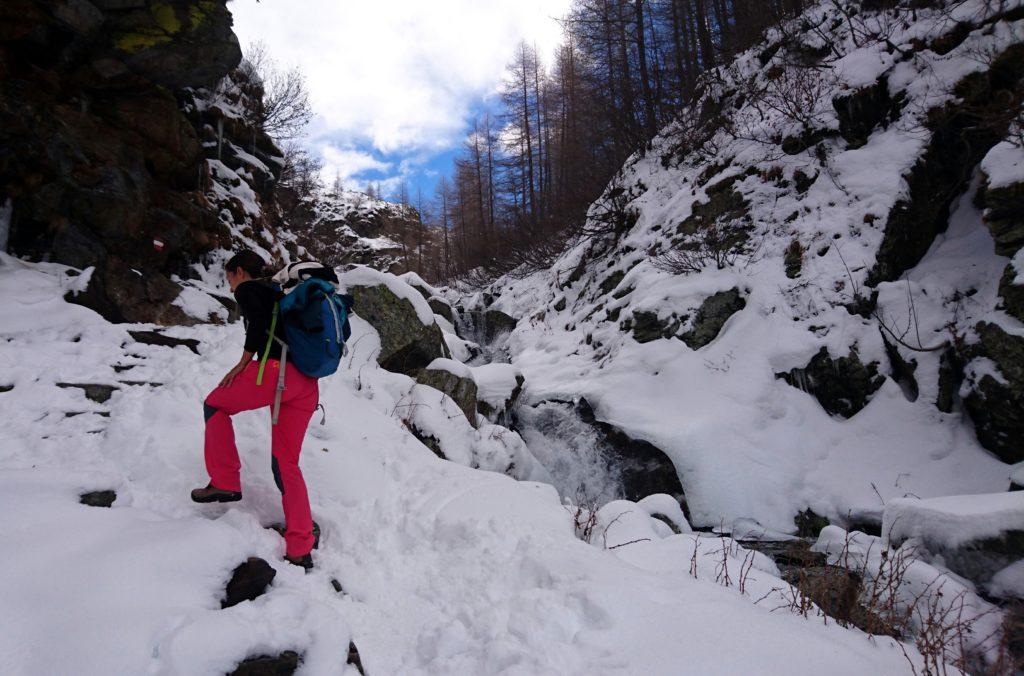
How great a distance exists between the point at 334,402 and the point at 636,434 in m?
3.90

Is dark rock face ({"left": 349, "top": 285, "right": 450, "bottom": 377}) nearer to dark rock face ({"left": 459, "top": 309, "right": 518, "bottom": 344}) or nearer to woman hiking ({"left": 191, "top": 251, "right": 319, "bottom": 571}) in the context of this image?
woman hiking ({"left": 191, "top": 251, "right": 319, "bottom": 571})

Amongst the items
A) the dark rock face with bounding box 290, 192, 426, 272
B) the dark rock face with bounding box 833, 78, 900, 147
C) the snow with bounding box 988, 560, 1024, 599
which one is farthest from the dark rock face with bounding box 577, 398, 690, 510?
the dark rock face with bounding box 290, 192, 426, 272

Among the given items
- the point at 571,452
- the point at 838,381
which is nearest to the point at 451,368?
the point at 571,452

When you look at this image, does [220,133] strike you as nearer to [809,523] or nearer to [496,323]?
[496,323]

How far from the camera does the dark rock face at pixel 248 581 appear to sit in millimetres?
2053

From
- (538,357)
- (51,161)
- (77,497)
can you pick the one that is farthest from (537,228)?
(77,497)

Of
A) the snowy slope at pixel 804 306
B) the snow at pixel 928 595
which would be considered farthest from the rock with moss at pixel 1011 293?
the snow at pixel 928 595

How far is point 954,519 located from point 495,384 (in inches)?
218

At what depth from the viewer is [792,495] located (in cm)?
513

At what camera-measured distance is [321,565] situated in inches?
106

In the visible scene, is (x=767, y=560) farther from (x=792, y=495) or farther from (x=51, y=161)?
(x=51, y=161)

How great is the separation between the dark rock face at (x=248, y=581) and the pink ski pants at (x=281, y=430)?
0.33m

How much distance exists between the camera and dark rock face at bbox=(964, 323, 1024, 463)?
4.38 meters

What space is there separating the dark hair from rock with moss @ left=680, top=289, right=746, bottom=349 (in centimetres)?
618
